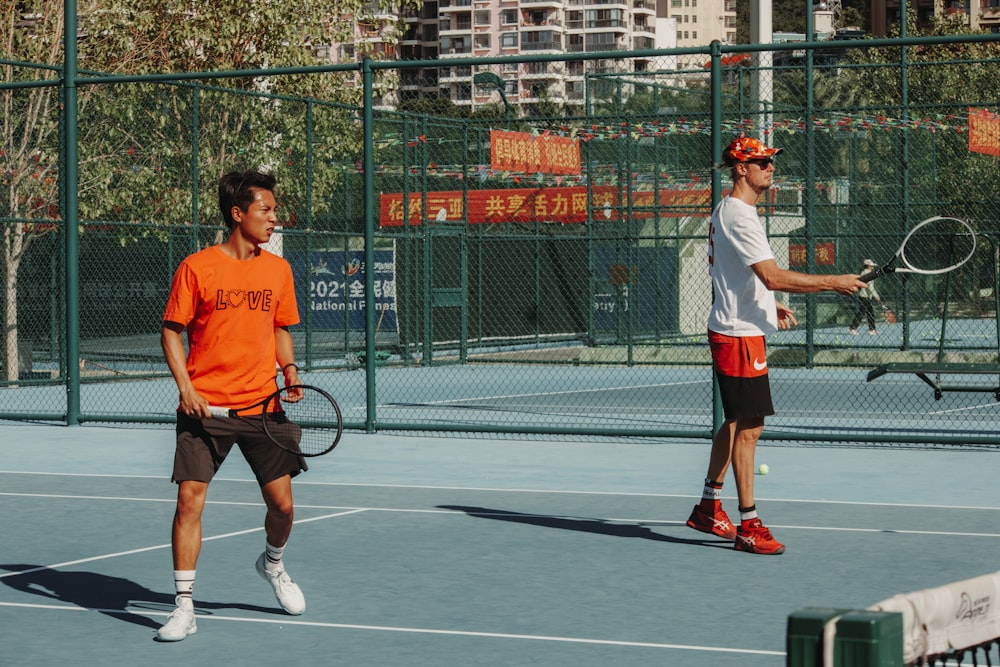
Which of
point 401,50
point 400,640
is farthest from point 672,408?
point 401,50

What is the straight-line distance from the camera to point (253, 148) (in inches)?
821

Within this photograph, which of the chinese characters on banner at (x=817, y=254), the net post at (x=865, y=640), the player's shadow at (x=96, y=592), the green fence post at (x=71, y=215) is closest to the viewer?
the net post at (x=865, y=640)

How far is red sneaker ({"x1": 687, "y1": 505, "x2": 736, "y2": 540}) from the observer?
802 cm

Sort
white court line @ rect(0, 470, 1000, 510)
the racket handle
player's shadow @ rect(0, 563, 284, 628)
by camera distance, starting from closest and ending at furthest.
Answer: player's shadow @ rect(0, 563, 284, 628) → the racket handle → white court line @ rect(0, 470, 1000, 510)

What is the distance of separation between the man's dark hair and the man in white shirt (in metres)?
2.44

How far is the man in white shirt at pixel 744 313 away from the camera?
7668 millimetres

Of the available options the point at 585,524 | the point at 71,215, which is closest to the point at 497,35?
the point at 71,215

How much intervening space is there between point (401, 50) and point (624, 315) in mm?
167946

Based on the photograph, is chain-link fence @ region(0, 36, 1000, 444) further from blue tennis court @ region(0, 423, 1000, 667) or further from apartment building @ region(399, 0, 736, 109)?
apartment building @ region(399, 0, 736, 109)

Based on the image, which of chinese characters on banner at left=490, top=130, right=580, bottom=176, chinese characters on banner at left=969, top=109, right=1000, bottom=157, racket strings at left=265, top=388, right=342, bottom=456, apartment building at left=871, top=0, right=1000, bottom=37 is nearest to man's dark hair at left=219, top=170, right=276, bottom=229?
racket strings at left=265, top=388, right=342, bottom=456

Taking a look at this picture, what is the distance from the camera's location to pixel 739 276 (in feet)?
25.5

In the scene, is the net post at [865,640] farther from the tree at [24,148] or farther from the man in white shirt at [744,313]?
the tree at [24,148]

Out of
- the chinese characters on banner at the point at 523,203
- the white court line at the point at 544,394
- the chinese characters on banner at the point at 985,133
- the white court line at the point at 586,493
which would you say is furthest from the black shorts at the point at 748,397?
the chinese characters on banner at the point at 523,203

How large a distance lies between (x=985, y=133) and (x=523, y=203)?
286 inches
